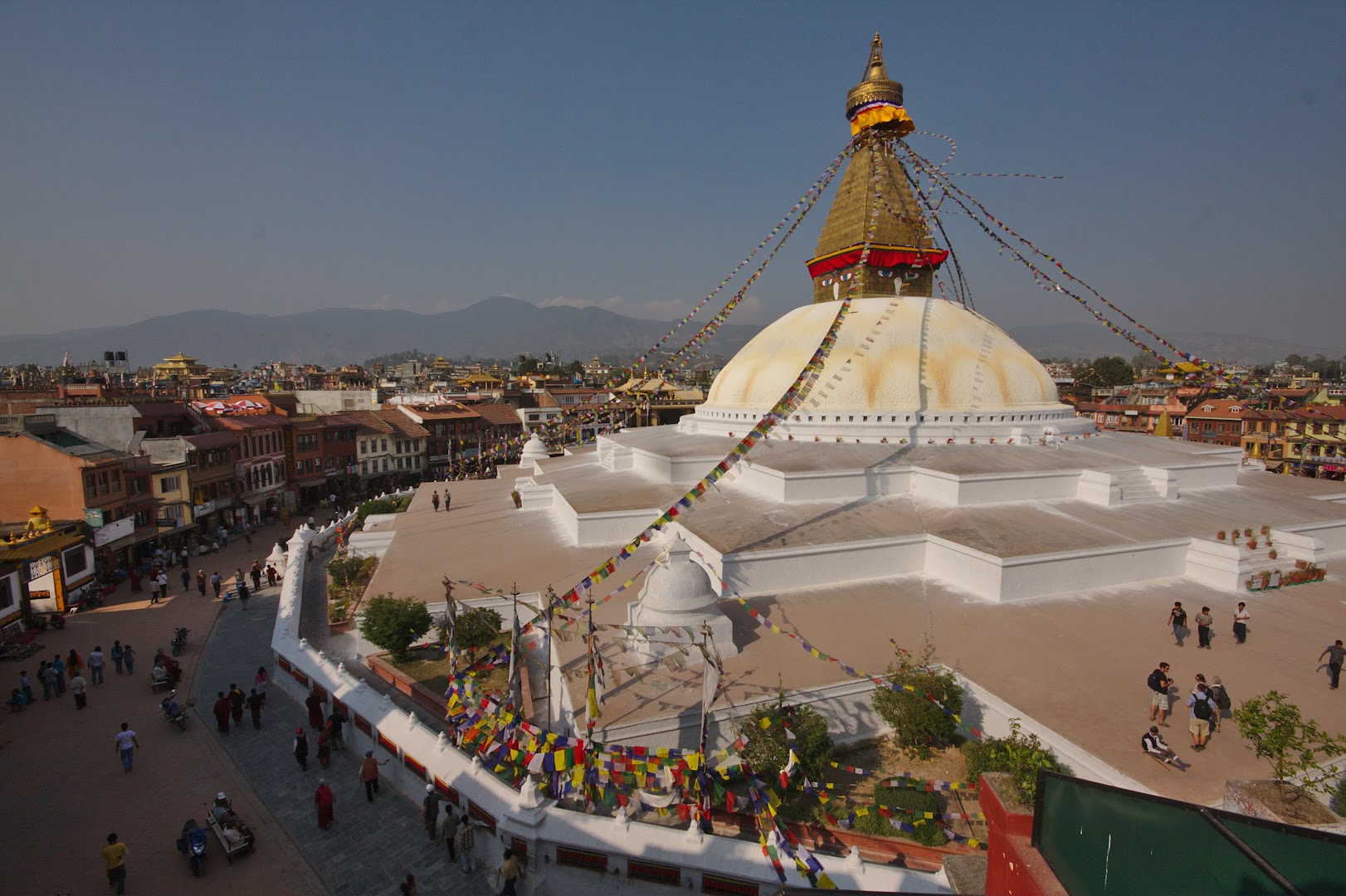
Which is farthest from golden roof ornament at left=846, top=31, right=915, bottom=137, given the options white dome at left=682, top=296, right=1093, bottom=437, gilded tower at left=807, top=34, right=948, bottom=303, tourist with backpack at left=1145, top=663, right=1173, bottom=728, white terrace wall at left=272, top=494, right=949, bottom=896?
white terrace wall at left=272, top=494, right=949, bottom=896

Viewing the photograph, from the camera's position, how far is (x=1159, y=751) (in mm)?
5184

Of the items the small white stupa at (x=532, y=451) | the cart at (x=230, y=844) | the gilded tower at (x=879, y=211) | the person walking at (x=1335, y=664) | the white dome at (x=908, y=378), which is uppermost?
the gilded tower at (x=879, y=211)

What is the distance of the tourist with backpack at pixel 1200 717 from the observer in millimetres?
5367

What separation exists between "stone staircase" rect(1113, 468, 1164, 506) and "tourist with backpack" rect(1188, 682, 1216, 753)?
6800 mm

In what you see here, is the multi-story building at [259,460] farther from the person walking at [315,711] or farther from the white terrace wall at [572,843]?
the white terrace wall at [572,843]

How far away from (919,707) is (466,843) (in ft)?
13.6

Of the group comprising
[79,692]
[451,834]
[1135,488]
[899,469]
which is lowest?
[79,692]

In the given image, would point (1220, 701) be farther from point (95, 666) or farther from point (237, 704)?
point (95, 666)

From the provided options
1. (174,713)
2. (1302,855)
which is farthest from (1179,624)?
(174,713)

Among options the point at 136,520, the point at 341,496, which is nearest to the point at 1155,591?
the point at 136,520

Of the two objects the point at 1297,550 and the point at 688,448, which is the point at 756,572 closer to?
the point at 688,448

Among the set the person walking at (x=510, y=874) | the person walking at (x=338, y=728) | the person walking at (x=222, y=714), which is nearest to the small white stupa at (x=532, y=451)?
the person walking at (x=222, y=714)

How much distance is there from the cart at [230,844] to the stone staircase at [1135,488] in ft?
42.6

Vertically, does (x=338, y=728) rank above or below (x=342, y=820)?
above
